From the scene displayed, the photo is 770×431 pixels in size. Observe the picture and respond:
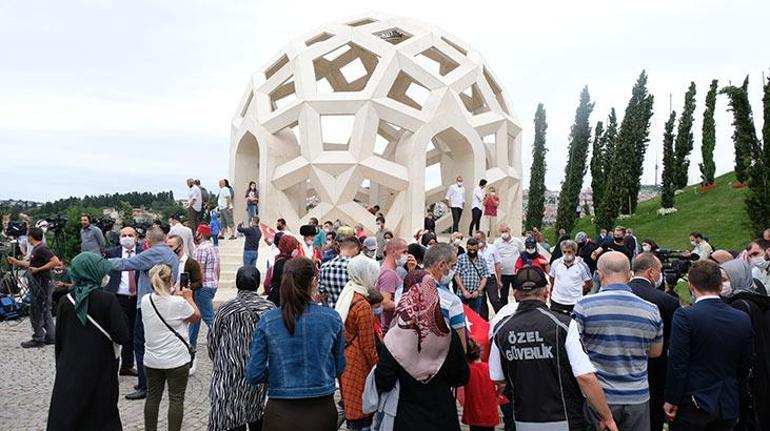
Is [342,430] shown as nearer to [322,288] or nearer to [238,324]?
[322,288]

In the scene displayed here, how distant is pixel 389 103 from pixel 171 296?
13837 mm

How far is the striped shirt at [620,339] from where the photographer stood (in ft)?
12.1

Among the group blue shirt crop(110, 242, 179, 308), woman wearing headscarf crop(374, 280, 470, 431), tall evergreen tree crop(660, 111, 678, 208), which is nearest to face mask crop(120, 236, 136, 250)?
blue shirt crop(110, 242, 179, 308)

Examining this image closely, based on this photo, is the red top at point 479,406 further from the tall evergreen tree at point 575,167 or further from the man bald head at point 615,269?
the tall evergreen tree at point 575,167

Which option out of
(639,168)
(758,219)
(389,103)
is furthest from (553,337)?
(639,168)

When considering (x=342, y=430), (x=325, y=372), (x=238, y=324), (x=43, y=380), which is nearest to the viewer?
(x=325, y=372)

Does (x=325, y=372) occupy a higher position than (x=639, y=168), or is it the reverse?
(x=639, y=168)

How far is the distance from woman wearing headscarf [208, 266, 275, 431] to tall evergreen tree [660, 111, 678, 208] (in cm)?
3260

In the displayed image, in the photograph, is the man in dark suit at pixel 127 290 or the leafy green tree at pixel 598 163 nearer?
the man in dark suit at pixel 127 290

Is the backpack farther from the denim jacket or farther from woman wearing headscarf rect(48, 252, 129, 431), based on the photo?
the denim jacket

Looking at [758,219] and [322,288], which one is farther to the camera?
[758,219]

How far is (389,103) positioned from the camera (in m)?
17.9

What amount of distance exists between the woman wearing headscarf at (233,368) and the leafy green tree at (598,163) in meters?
33.6

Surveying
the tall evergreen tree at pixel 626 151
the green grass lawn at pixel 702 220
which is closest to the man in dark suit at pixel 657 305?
the green grass lawn at pixel 702 220
